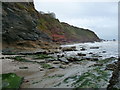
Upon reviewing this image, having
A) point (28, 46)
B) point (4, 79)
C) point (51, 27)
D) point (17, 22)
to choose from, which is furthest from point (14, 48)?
point (51, 27)

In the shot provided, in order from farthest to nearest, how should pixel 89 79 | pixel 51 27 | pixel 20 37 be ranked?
1. pixel 51 27
2. pixel 20 37
3. pixel 89 79

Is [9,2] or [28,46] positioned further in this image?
[9,2]

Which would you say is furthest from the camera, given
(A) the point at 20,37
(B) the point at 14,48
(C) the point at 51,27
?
(C) the point at 51,27

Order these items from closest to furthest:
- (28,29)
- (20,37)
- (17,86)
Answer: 1. (17,86)
2. (20,37)
3. (28,29)

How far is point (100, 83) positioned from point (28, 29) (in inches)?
1532

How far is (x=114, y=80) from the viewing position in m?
12.8

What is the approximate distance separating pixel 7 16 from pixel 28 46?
31.3 feet

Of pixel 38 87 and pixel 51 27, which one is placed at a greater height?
pixel 51 27

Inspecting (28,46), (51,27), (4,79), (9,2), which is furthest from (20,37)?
(51,27)

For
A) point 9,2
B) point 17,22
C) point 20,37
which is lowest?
point 20,37

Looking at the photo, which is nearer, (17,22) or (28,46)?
(28,46)

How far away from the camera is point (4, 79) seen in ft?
37.3

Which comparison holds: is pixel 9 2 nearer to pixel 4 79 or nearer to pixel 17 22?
pixel 17 22

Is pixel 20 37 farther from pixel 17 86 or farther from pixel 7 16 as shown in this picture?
pixel 17 86
